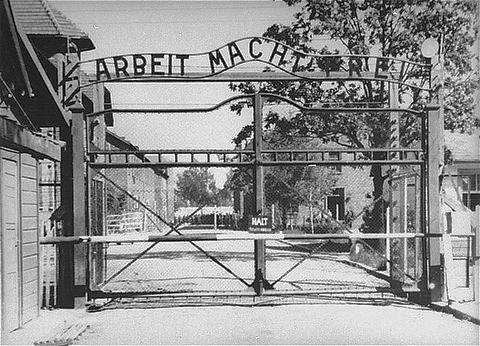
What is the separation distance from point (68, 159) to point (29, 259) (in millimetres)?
2007

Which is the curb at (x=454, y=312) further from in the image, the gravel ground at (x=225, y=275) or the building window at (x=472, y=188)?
the building window at (x=472, y=188)

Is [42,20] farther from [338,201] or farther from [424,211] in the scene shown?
[338,201]

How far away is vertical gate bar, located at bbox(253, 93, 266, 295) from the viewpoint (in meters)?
10.2

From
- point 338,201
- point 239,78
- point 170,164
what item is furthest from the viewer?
point 338,201

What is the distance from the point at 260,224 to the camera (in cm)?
999

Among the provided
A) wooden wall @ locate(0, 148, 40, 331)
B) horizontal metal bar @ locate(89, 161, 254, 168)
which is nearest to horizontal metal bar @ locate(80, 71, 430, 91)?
horizontal metal bar @ locate(89, 161, 254, 168)

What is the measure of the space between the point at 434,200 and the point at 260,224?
2915 mm

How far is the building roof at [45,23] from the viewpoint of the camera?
1653 centimetres

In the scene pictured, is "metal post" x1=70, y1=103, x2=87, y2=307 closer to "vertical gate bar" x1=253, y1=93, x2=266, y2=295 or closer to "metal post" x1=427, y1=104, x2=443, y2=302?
"vertical gate bar" x1=253, y1=93, x2=266, y2=295

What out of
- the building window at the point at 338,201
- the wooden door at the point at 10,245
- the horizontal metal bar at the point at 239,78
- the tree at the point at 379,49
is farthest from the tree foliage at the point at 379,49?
the building window at the point at 338,201

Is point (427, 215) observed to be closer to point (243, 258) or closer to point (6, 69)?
point (6, 69)

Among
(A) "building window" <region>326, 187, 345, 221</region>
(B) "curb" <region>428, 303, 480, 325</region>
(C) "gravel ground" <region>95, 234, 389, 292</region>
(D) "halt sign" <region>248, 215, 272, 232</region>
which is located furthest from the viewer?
(A) "building window" <region>326, 187, 345, 221</region>

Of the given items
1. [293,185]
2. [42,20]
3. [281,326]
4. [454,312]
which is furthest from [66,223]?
[293,185]

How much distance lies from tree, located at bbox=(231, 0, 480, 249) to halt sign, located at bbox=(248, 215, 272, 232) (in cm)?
900
